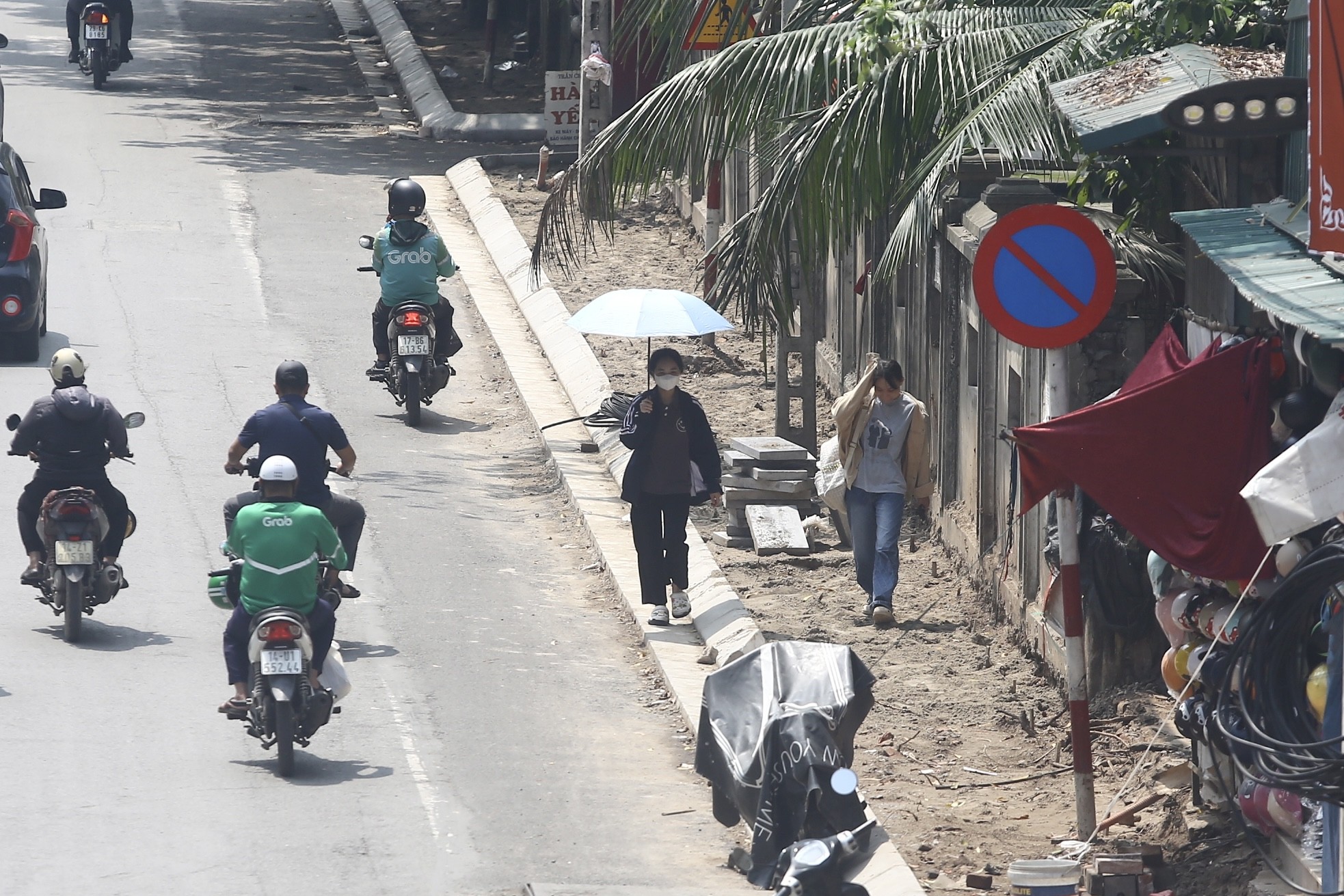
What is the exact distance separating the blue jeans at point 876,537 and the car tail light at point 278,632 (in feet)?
13.6

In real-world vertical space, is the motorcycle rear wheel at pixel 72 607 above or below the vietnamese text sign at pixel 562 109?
below

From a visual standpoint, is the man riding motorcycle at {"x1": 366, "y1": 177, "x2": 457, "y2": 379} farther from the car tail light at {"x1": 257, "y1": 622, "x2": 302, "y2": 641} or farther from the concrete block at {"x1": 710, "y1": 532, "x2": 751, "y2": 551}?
the car tail light at {"x1": 257, "y1": 622, "x2": 302, "y2": 641}

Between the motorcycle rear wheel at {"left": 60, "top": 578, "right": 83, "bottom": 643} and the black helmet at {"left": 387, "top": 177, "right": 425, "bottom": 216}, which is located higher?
the black helmet at {"left": 387, "top": 177, "right": 425, "bottom": 216}

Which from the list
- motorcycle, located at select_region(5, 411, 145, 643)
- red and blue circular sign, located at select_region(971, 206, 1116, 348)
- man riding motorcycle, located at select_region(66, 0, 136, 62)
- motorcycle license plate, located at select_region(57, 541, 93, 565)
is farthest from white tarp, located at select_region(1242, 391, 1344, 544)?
man riding motorcycle, located at select_region(66, 0, 136, 62)

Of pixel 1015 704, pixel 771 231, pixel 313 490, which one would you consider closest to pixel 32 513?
pixel 313 490

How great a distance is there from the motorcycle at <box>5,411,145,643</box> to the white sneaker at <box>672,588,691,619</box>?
10.9 ft

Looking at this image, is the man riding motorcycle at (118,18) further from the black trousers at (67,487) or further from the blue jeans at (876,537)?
the blue jeans at (876,537)

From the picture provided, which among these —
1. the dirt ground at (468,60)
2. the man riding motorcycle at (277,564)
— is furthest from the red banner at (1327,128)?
the dirt ground at (468,60)

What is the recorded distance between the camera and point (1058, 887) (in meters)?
7.82

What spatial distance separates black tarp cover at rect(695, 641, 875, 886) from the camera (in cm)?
808

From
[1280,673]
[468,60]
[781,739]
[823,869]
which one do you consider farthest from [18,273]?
[468,60]

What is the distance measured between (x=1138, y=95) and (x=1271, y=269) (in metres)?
1.54

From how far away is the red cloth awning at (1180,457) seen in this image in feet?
25.7

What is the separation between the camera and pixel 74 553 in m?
11.1
